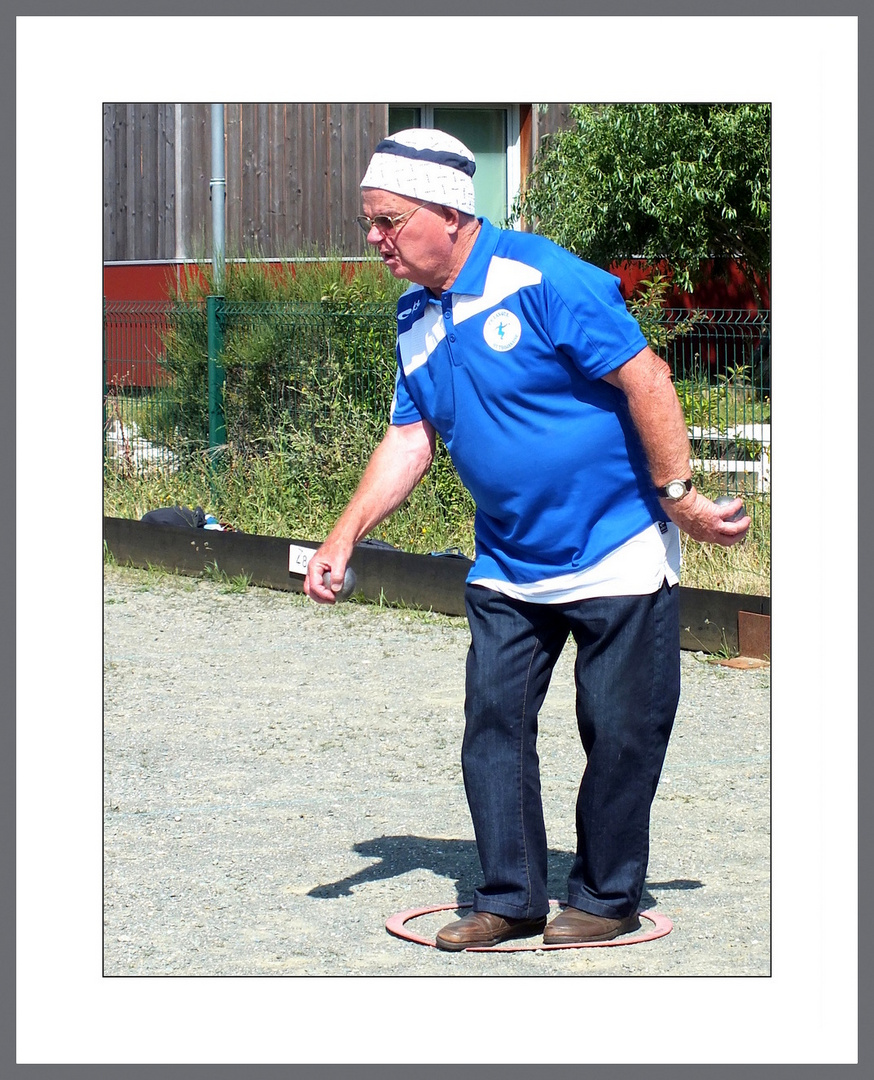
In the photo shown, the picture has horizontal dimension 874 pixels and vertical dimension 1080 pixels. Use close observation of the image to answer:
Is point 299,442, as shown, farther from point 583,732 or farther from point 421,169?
point 421,169

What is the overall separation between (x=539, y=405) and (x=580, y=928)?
1.43 meters

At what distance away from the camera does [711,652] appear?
801cm

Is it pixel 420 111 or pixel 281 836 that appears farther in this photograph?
pixel 420 111

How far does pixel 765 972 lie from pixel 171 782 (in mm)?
2652

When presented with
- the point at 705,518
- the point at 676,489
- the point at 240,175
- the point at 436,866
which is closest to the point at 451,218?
the point at 676,489

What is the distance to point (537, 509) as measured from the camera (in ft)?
13.3

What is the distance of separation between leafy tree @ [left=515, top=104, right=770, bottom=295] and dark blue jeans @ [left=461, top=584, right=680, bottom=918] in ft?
34.1

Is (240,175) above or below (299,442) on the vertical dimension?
above

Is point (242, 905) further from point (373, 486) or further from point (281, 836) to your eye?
point (373, 486)

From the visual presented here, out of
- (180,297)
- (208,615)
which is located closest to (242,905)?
(208,615)

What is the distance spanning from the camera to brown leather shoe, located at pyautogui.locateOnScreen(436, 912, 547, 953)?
4.22 metres

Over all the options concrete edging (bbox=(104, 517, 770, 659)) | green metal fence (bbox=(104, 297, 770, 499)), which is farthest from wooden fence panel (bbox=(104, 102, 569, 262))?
concrete edging (bbox=(104, 517, 770, 659))

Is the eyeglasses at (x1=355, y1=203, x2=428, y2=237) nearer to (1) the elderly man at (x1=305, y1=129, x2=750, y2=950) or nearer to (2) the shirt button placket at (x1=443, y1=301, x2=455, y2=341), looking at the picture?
(1) the elderly man at (x1=305, y1=129, x2=750, y2=950)
